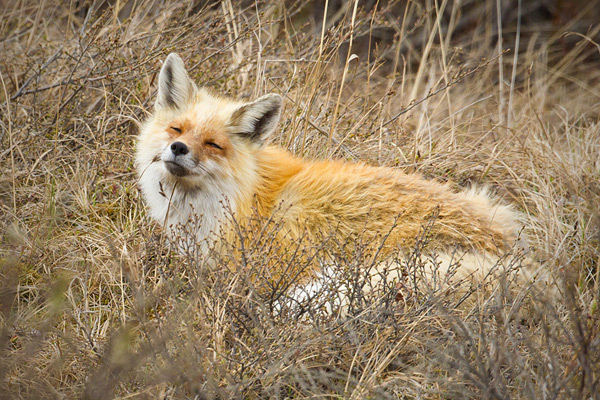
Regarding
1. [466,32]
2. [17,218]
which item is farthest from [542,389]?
[466,32]

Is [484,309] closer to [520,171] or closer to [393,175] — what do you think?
[393,175]

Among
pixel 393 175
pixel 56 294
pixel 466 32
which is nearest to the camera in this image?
pixel 56 294

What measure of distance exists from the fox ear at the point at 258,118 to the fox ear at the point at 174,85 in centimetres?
44

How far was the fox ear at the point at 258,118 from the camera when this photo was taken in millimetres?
3994

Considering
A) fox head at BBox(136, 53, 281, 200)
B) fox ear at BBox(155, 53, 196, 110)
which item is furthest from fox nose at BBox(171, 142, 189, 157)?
fox ear at BBox(155, 53, 196, 110)

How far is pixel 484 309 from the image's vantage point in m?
3.11

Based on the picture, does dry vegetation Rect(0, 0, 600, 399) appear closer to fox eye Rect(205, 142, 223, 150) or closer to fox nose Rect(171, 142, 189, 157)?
fox nose Rect(171, 142, 189, 157)

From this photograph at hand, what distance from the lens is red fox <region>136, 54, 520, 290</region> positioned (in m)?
3.83

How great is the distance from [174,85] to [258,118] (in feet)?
2.27

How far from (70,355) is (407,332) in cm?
178

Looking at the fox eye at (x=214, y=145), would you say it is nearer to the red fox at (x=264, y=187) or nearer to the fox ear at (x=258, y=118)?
the red fox at (x=264, y=187)

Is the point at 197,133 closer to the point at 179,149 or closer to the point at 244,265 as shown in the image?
the point at 179,149

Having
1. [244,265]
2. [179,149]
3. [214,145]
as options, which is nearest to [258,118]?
[214,145]

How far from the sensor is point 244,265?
305 centimetres
